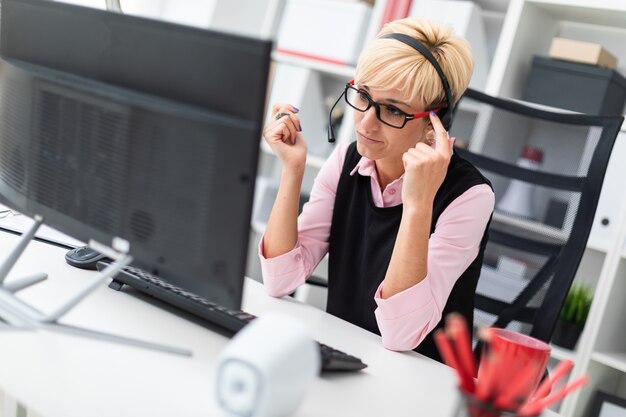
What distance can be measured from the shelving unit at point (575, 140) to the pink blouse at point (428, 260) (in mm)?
→ 392

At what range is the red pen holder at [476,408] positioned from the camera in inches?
25.7

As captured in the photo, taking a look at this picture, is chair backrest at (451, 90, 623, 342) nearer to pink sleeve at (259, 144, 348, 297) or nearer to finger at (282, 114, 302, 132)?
pink sleeve at (259, 144, 348, 297)

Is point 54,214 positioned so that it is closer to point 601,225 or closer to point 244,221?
point 244,221

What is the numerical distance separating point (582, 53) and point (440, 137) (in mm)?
1305

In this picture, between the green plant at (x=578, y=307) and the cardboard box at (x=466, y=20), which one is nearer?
the green plant at (x=578, y=307)

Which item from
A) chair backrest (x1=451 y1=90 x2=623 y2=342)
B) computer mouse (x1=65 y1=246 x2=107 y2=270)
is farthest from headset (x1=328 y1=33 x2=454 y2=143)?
computer mouse (x1=65 y1=246 x2=107 y2=270)

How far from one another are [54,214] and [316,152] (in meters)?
2.08

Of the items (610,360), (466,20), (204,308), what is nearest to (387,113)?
(204,308)

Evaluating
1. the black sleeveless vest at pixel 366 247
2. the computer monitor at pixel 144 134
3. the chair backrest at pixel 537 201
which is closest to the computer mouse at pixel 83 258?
the computer monitor at pixel 144 134

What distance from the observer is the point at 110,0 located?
151 centimetres

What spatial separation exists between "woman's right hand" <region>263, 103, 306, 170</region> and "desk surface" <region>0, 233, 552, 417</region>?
1.16 feet

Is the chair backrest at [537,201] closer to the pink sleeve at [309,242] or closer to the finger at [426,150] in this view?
the pink sleeve at [309,242]

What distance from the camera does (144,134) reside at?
0.90m

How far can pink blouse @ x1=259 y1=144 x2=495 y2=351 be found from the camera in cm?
124
